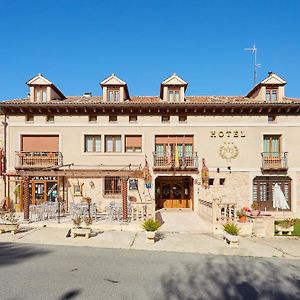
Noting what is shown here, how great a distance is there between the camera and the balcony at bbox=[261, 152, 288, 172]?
18.2m

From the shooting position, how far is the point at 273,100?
62.3 ft

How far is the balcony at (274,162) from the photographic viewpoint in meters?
18.2

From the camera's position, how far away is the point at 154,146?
61.2 ft

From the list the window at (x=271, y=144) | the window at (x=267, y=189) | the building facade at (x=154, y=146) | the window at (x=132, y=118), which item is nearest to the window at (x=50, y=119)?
the building facade at (x=154, y=146)

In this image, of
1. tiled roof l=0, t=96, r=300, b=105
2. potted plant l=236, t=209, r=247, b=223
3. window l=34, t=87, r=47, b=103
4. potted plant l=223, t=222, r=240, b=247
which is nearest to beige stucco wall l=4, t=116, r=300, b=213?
tiled roof l=0, t=96, r=300, b=105

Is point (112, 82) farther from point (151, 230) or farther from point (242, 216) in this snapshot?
point (242, 216)

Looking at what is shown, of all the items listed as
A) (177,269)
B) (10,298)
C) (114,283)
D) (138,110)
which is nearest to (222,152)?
(138,110)

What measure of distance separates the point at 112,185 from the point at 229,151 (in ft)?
29.3

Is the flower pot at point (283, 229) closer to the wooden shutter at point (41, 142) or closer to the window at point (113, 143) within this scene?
the window at point (113, 143)

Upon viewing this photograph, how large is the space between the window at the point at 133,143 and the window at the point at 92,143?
2.09 meters

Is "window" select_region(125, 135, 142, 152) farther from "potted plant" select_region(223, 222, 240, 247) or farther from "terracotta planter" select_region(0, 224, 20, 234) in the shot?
"potted plant" select_region(223, 222, 240, 247)

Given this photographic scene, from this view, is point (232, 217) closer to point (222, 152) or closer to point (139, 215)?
point (139, 215)

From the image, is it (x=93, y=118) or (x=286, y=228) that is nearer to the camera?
(x=286, y=228)

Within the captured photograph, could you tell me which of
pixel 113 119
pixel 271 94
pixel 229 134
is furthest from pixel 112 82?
pixel 271 94
